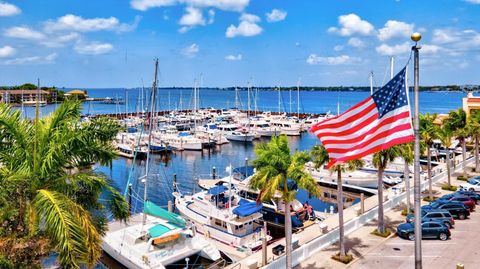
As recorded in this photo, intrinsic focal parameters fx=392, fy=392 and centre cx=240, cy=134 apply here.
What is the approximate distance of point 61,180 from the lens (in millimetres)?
10211

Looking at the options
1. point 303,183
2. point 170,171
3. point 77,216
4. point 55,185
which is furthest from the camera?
point 170,171

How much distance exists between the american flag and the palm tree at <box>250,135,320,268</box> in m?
3.87

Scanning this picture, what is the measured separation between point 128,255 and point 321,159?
14.9m

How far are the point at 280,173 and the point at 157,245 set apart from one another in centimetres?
1288

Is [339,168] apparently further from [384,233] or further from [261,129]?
[261,129]

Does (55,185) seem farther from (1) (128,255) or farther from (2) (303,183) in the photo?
(1) (128,255)

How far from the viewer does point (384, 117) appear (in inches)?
538

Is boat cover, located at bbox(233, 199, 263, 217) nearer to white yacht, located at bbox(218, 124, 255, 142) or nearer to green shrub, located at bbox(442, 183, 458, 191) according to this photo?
green shrub, located at bbox(442, 183, 458, 191)

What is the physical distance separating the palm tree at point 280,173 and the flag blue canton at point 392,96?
6.52 m

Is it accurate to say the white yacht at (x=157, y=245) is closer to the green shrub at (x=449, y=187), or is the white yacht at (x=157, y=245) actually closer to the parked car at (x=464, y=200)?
the parked car at (x=464, y=200)

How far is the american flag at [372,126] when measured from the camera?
1312 centimetres

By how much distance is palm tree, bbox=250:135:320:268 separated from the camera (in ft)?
63.2

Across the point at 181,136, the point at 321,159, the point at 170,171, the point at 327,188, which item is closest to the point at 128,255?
the point at 321,159

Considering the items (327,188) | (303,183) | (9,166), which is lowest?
(327,188)
